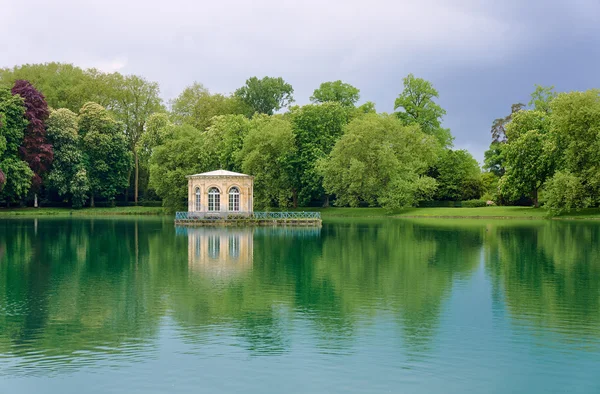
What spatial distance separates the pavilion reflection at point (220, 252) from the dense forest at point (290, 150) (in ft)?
83.6

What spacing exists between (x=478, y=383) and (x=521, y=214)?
5810 centimetres

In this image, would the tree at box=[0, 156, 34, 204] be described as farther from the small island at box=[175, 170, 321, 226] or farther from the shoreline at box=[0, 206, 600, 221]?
the small island at box=[175, 170, 321, 226]

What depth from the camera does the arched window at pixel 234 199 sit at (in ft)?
204

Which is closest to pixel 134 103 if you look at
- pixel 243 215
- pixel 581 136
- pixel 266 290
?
pixel 243 215

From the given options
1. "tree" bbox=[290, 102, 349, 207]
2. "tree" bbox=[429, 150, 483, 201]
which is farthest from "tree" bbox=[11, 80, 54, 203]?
"tree" bbox=[429, 150, 483, 201]

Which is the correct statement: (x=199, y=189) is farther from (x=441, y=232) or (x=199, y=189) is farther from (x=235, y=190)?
(x=441, y=232)

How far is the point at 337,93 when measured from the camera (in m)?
83.7

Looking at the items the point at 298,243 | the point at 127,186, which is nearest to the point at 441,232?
the point at 298,243

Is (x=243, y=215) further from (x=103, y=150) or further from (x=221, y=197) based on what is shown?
(x=103, y=150)

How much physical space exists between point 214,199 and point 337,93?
2748 centimetres

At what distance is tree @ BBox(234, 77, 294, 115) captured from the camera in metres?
105

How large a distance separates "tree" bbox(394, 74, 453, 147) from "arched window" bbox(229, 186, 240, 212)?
28733 millimetres

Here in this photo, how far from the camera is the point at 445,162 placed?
80.1 m

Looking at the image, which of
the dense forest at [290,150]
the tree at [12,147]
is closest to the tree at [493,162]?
the dense forest at [290,150]
